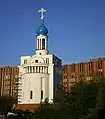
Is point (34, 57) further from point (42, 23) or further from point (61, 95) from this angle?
point (61, 95)

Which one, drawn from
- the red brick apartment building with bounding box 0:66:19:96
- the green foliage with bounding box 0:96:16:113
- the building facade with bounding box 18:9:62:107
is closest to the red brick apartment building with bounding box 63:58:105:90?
the red brick apartment building with bounding box 0:66:19:96

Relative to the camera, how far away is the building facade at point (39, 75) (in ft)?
272

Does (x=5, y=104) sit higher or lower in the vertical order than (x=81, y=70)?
lower

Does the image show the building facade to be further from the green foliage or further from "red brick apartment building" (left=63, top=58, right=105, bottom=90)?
"red brick apartment building" (left=63, top=58, right=105, bottom=90)

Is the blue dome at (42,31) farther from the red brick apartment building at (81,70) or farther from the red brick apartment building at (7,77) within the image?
the red brick apartment building at (7,77)

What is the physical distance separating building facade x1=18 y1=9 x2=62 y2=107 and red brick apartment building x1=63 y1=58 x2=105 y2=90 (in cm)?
4465

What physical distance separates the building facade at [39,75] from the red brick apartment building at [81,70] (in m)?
44.6

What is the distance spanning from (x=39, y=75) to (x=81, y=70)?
54.8 metres

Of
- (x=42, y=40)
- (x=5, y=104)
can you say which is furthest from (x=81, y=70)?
(x=5, y=104)

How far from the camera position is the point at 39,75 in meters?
83.1

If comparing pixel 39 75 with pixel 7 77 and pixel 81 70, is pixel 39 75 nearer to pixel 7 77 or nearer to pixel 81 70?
pixel 81 70

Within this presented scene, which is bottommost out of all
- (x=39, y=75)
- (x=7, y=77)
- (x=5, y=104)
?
(x=5, y=104)

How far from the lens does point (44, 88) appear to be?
83.6 meters

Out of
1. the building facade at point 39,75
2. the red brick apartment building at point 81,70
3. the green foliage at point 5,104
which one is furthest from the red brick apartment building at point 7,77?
the green foliage at point 5,104
